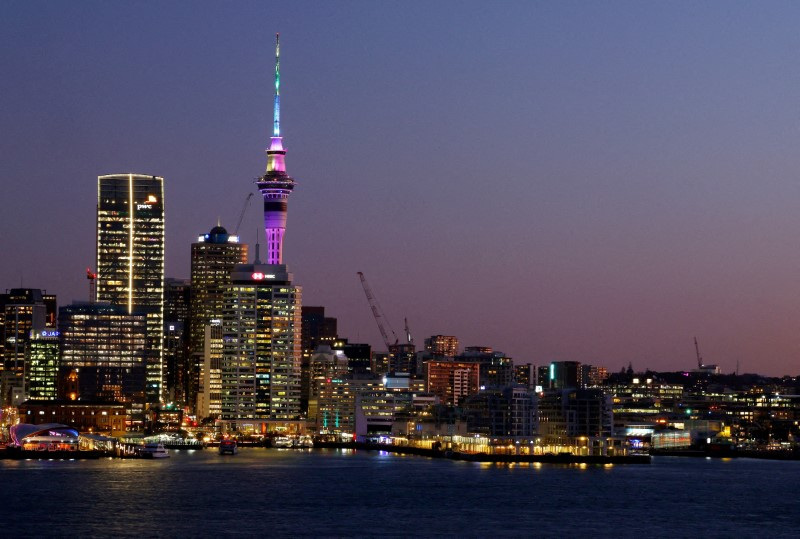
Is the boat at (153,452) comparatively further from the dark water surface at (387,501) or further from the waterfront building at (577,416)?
the waterfront building at (577,416)

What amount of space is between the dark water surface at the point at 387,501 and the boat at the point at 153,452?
2241 centimetres

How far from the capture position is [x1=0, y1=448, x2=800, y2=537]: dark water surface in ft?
317

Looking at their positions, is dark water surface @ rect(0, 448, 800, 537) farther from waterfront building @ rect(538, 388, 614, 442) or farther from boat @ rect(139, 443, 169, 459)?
boat @ rect(139, 443, 169, 459)

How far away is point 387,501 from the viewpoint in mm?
116312

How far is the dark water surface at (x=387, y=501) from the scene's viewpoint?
9675 cm

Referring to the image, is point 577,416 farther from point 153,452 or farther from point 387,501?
point 387,501

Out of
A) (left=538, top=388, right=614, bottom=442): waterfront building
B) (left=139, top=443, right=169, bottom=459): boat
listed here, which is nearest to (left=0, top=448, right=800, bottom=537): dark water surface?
(left=538, top=388, right=614, bottom=442): waterfront building

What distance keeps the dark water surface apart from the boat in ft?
73.5

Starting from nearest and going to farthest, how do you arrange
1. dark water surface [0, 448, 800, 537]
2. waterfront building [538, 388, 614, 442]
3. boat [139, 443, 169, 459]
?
dark water surface [0, 448, 800, 537]
waterfront building [538, 388, 614, 442]
boat [139, 443, 169, 459]

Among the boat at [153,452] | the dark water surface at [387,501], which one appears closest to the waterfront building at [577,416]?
the dark water surface at [387,501]

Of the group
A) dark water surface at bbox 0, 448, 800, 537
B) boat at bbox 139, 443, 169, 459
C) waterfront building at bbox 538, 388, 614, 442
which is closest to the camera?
dark water surface at bbox 0, 448, 800, 537

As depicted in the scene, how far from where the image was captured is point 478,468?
169 metres

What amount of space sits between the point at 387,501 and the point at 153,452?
272 ft

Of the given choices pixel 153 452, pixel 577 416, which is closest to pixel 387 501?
pixel 577 416
